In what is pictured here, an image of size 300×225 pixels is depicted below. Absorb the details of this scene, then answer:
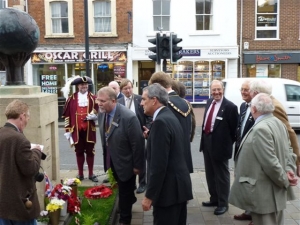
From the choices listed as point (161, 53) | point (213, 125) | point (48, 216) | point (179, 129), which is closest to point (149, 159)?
point (179, 129)

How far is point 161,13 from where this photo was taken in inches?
808

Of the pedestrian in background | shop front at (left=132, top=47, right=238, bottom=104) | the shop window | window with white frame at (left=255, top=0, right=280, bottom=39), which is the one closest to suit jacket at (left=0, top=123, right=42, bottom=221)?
the pedestrian in background

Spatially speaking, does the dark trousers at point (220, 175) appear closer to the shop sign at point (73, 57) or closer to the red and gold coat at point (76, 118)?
the red and gold coat at point (76, 118)

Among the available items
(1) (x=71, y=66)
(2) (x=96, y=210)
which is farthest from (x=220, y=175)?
(1) (x=71, y=66)

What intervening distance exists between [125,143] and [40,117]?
1.07m

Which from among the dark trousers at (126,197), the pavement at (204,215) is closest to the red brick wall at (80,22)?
the pavement at (204,215)

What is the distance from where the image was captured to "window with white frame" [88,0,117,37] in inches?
796

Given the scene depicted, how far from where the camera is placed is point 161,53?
1094cm

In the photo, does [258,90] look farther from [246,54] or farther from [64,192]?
[246,54]

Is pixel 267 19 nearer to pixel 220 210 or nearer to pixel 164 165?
pixel 220 210

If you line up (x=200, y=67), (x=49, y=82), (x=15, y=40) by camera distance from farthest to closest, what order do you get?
1. (x=49, y=82)
2. (x=200, y=67)
3. (x=15, y=40)

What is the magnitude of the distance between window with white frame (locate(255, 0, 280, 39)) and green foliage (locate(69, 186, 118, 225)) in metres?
17.2

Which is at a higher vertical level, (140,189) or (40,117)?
(40,117)

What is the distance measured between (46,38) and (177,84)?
16.7m
